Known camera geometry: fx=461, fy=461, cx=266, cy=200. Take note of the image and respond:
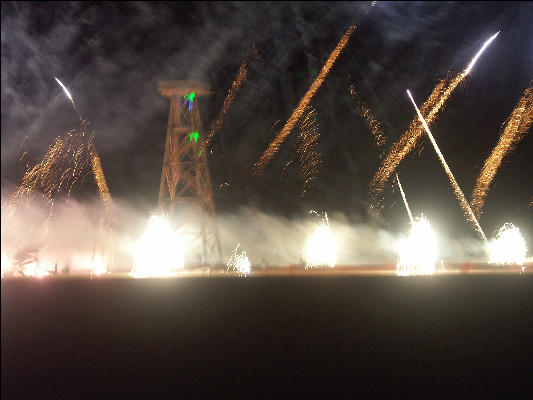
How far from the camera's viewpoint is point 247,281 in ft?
33.5

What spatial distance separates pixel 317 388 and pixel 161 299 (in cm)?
379

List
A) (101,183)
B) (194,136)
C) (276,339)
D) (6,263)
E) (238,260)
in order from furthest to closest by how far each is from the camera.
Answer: (238,260) < (101,183) < (194,136) < (6,263) < (276,339)

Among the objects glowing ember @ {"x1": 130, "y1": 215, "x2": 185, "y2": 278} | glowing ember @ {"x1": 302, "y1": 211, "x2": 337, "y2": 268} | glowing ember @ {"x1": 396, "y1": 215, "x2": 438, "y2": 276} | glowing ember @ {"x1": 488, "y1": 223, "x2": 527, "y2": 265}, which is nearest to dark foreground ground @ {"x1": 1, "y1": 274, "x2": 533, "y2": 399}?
glowing ember @ {"x1": 130, "y1": 215, "x2": 185, "y2": 278}

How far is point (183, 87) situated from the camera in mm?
17453

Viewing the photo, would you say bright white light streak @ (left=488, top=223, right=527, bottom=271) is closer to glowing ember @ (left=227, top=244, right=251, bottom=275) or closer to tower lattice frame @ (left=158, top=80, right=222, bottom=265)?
glowing ember @ (left=227, top=244, right=251, bottom=275)

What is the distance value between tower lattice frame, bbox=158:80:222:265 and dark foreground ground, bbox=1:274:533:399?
9132 millimetres

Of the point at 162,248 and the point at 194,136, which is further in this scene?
the point at 162,248

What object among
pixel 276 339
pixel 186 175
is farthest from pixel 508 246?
pixel 276 339

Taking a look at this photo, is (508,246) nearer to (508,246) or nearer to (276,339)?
(508,246)

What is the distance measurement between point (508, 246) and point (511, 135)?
584 centimetres

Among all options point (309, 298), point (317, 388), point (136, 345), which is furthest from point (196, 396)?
point (309, 298)

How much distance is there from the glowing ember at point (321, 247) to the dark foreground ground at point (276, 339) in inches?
582

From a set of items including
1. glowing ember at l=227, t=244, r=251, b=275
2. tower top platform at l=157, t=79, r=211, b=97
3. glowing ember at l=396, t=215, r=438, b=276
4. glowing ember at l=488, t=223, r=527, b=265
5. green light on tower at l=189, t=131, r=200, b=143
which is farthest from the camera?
glowing ember at l=227, t=244, r=251, b=275

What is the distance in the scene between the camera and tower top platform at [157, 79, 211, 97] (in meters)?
17.4
